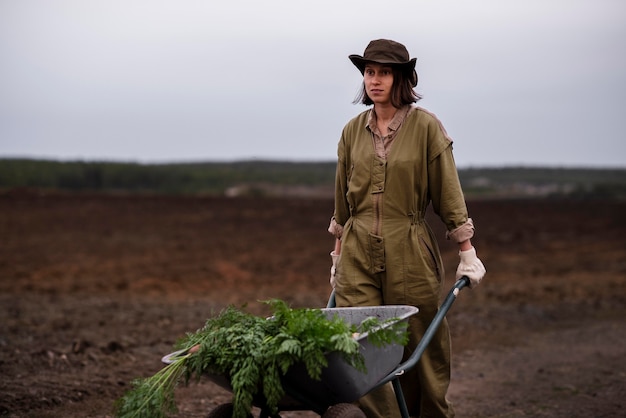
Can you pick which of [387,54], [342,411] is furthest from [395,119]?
[342,411]

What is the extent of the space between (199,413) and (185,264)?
35.2ft

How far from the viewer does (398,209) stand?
449 cm

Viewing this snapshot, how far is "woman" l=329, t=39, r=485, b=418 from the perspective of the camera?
14.7ft

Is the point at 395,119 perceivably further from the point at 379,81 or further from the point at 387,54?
the point at 387,54

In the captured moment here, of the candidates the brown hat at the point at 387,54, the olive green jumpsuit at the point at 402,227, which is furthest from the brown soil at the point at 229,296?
the brown hat at the point at 387,54

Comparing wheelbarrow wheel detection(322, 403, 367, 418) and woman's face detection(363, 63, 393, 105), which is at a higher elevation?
woman's face detection(363, 63, 393, 105)

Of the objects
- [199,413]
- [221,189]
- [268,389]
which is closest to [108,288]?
[199,413]

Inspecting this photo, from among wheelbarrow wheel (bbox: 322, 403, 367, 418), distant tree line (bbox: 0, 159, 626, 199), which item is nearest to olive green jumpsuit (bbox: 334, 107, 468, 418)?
wheelbarrow wheel (bbox: 322, 403, 367, 418)

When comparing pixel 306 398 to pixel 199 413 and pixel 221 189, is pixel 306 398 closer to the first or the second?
pixel 199 413

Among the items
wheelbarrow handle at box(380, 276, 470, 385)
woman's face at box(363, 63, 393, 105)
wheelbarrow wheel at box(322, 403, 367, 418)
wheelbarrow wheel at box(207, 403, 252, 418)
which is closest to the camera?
wheelbarrow wheel at box(322, 403, 367, 418)

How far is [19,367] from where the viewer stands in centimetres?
671

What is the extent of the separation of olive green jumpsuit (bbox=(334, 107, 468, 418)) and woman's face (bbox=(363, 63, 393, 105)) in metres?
0.15

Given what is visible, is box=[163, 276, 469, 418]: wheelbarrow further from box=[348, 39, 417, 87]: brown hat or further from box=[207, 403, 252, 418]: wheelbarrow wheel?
box=[348, 39, 417, 87]: brown hat

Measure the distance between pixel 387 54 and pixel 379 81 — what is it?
0.15 metres
